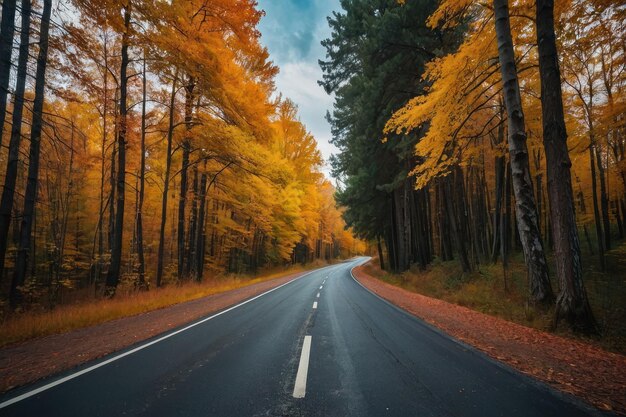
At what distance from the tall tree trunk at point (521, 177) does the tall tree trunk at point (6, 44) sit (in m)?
12.8

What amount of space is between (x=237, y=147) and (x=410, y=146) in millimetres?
8915

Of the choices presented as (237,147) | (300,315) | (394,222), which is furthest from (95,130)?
(394,222)

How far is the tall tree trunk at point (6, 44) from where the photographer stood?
23.1 ft

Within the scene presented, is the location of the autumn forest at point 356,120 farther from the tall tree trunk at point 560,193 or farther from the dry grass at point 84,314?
the dry grass at point 84,314

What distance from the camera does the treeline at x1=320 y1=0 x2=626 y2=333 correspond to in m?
6.83

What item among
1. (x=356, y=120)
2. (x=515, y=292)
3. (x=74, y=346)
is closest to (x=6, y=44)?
(x=74, y=346)

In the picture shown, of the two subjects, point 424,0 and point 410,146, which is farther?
point 410,146

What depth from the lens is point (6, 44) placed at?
7.09 metres

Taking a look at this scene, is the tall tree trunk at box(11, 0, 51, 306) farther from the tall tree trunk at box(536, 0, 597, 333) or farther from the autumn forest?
the tall tree trunk at box(536, 0, 597, 333)

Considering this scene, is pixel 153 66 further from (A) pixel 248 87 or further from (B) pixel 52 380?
(B) pixel 52 380

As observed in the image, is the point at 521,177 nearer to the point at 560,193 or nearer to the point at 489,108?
the point at 560,193

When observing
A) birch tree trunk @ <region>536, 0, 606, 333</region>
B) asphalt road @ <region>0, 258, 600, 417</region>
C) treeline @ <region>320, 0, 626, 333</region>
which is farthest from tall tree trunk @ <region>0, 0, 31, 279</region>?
birch tree trunk @ <region>536, 0, 606, 333</region>

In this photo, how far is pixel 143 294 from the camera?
11844 millimetres

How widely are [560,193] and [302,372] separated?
7024mm
